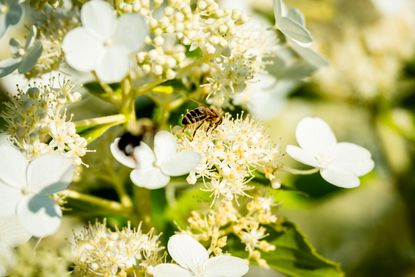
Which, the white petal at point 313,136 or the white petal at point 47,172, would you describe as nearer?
the white petal at point 47,172

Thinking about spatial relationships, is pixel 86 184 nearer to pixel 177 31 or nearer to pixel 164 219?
pixel 164 219

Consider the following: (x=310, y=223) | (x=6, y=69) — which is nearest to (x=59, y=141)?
(x=6, y=69)

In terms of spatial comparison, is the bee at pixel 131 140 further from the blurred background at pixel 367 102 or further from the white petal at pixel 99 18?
the blurred background at pixel 367 102

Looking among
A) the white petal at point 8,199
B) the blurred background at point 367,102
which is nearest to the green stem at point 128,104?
the white petal at point 8,199

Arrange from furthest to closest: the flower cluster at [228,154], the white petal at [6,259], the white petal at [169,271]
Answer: the flower cluster at [228,154]
the white petal at [169,271]
the white petal at [6,259]

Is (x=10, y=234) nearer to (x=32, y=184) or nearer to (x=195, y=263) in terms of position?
(x=32, y=184)

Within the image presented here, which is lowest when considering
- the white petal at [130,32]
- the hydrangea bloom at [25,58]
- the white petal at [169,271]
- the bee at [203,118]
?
A: the white petal at [169,271]

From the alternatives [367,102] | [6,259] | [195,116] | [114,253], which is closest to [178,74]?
[195,116]

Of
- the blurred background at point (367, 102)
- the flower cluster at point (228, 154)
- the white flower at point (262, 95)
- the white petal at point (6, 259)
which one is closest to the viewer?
the white petal at point (6, 259)
